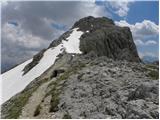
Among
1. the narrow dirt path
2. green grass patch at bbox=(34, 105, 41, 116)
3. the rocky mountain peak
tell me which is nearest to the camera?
green grass patch at bbox=(34, 105, 41, 116)

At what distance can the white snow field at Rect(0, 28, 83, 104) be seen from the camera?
99125 mm

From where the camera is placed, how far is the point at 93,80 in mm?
52750

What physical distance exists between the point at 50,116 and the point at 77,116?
143 inches

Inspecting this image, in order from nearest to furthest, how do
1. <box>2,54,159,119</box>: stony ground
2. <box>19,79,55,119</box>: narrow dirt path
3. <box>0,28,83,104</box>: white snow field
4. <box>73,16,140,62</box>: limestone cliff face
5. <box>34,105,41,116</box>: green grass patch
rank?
<box>2,54,159,119</box>: stony ground
<box>34,105,41,116</box>: green grass patch
<box>19,79,55,119</box>: narrow dirt path
<box>0,28,83,104</box>: white snow field
<box>73,16,140,62</box>: limestone cliff face

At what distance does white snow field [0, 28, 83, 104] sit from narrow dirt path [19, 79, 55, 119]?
3269cm

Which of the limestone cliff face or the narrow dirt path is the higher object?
the limestone cliff face

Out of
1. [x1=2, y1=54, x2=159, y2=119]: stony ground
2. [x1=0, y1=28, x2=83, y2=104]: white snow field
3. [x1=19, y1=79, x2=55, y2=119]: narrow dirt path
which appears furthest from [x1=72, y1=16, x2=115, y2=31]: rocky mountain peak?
[x1=19, y1=79, x2=55, y2=119]: narrow dirt path

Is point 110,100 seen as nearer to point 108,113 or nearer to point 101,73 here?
point 108,113

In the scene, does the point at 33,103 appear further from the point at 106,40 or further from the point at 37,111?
the point at 106,40

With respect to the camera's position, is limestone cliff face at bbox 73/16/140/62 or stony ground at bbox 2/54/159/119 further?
limestone cliff face at bbox 73/16/140/62

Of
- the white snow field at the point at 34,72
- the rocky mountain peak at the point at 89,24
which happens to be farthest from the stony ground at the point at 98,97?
the rocky mountain peak at the point at 89,24

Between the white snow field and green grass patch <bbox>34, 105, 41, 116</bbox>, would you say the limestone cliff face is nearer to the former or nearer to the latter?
the white snow field

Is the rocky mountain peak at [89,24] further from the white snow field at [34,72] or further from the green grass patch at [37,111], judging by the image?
the green grass patch at [37,111]

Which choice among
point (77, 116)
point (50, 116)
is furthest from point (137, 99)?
point (50, 116)
